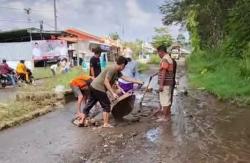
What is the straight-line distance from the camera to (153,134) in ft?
34.2

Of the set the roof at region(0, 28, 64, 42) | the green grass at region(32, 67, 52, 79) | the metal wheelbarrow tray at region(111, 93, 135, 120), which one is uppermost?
the roof at region(0, 28, 64, 42)

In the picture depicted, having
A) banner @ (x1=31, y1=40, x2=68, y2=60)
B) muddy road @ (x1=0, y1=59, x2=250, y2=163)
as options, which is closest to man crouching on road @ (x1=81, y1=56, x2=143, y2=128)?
muddy road @ (x1=0, y1=59, x2=250, y2=163)

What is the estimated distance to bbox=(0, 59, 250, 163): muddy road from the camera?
329 inches

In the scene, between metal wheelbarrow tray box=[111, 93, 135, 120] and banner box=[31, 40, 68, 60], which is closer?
metal wheelbarrow tray box=[111, 93, 135, 120]

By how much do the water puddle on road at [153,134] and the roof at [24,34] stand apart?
31967 mm

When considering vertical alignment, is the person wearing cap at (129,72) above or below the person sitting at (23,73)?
above

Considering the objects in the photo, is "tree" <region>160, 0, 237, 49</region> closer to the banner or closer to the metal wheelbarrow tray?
the banner

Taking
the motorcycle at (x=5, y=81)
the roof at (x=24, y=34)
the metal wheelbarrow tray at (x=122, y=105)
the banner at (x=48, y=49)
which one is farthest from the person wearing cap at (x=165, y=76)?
the roof at (x=24, y=34)

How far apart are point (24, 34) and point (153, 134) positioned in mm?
36136

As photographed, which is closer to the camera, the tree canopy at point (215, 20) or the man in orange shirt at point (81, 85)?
the man in orange shirt at point (81, 85)

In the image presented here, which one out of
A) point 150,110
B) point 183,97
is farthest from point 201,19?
point 150,110

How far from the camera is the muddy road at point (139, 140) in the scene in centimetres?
835

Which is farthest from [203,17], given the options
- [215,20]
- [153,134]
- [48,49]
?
[153,134]

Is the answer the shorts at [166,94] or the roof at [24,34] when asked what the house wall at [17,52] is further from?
the shorts at [166,94]
